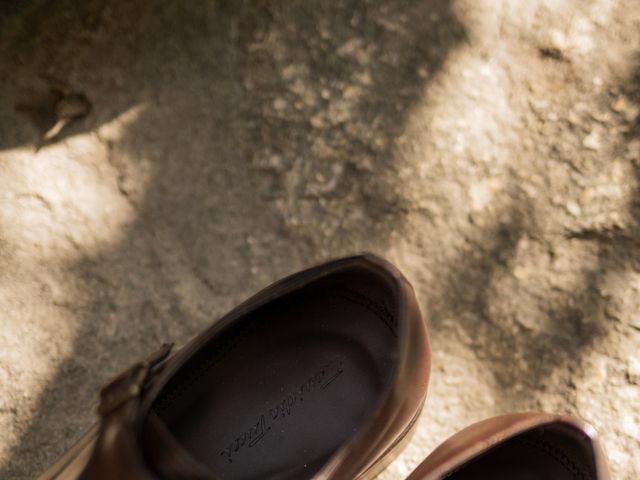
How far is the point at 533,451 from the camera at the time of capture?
143cm

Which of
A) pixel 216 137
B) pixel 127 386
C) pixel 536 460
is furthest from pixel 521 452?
pixel 216 137

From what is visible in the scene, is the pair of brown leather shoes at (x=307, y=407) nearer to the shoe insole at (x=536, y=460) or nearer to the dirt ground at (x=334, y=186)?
the shoe insole at (x=536, y=460)

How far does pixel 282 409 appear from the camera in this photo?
1481 mm

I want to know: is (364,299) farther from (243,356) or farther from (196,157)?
(196,157)

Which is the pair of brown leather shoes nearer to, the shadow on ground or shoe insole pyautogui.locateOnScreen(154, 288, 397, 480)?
shoe insole pyautogui.locateOnScreen(154, 288, 397, 480)

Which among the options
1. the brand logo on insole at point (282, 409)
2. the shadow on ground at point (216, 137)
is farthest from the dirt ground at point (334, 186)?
the brand logo on insole at point (282, 409)

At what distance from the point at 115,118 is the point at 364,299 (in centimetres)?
69

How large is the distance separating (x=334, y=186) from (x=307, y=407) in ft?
1.52

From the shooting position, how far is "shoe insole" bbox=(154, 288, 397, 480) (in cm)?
144

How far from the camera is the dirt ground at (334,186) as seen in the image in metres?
1.58

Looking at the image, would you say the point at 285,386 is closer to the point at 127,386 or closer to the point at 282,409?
the point at 282,409

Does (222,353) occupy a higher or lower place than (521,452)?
higher

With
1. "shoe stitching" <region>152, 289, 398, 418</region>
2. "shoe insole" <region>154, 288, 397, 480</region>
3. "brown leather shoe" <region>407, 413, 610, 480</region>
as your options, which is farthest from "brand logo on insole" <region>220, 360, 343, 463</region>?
"brown leather shoe" <region>407, 413, 610, 480</region>

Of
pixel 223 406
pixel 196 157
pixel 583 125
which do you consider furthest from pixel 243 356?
pixel 583 125
